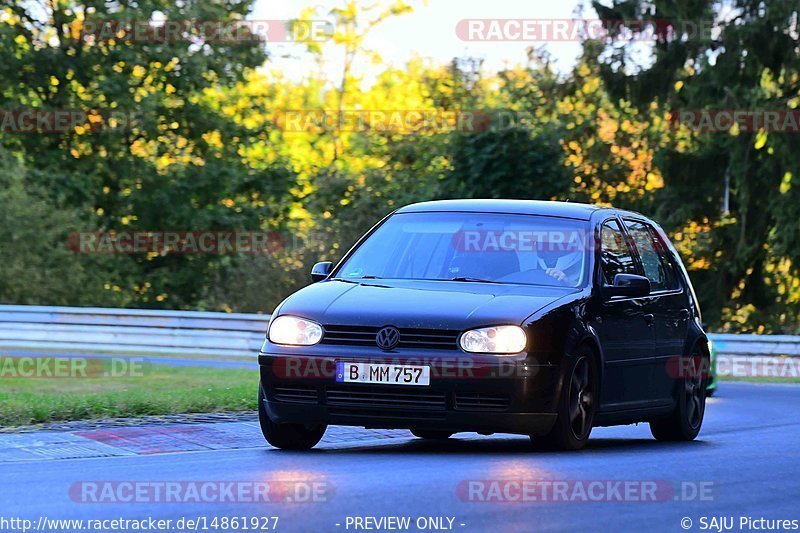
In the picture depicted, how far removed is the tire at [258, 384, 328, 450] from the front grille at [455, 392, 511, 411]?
1309 mm

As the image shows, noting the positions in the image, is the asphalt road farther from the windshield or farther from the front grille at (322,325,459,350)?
the windshield

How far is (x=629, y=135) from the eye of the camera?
47.8m

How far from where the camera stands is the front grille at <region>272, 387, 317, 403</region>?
403 inches

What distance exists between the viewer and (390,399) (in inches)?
393

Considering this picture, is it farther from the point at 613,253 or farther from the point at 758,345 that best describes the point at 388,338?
the point at 758,345

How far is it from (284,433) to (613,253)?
2731 mm

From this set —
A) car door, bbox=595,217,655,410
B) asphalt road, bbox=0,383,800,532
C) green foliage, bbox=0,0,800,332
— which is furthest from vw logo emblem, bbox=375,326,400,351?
green foliage, bbox=0,0,800,332

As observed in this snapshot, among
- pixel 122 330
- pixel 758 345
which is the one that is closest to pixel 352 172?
pixel 122 330

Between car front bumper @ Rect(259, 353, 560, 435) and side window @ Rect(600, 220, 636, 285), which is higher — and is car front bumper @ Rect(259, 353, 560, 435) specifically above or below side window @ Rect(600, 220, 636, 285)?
below

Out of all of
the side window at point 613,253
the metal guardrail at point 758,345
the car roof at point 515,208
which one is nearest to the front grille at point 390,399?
the side window at point 613,253

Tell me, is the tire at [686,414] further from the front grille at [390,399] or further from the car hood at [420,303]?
the front grille at [390,399]

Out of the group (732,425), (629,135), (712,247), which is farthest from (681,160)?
(732,425)

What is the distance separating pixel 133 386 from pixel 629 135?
92.5ft

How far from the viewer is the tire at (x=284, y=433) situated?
10602 mm
